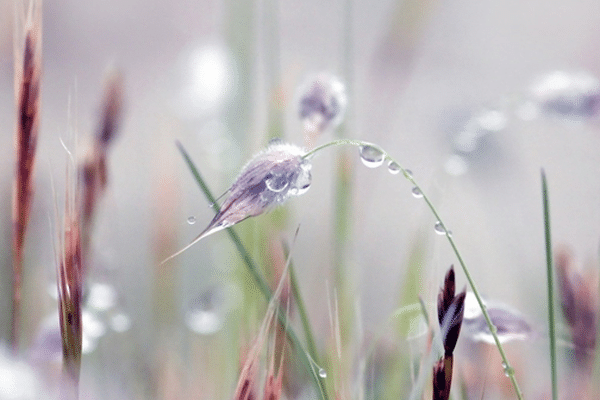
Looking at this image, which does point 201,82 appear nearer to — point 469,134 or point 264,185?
point 469,134

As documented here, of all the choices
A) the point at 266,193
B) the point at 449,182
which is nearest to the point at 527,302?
the point at 449,182

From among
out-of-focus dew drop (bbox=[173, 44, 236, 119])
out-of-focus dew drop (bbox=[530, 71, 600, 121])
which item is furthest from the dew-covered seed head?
out-of-focus dew drop (bbox=[173, 44, 236, 119])

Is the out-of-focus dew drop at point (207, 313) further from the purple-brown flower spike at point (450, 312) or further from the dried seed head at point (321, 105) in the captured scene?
the purple-brown flower spike at point (450, 312)

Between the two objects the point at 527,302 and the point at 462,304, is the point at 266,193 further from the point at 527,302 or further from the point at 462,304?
the point at 527,302

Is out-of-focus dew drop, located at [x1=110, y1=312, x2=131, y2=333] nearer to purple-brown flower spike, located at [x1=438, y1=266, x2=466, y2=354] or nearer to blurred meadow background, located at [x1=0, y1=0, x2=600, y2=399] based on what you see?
blurred meadow background, located at [x1=0, y1=0, x2=600, y2=399]

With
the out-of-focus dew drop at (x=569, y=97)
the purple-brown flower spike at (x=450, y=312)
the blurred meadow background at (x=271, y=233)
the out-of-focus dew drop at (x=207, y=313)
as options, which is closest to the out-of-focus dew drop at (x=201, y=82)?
the blurred meadow background at (x=271, y=233)

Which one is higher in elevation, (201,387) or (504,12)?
(504,12)
